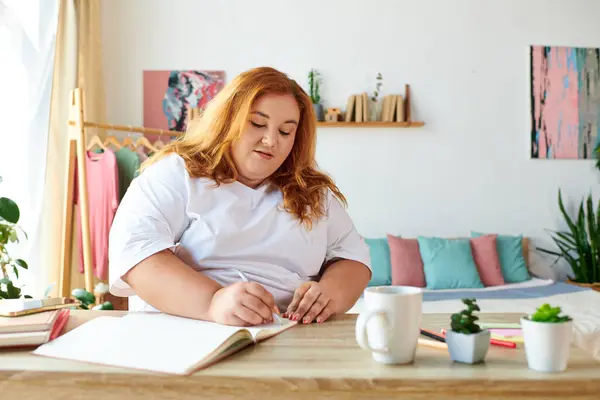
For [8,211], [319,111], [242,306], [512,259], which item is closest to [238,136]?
[242,306]

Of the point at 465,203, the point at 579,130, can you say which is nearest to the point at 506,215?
the point at 465,203

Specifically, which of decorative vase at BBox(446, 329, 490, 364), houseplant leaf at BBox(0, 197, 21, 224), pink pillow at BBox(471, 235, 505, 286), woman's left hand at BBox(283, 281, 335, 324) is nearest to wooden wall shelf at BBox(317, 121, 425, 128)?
pink pillow at BBox(471, 235, 505, 286)

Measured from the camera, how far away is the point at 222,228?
55.6 inches

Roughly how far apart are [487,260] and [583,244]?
73 cm

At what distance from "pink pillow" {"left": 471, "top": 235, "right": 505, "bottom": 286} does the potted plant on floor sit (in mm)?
1387

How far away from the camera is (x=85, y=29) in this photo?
4.17 meters

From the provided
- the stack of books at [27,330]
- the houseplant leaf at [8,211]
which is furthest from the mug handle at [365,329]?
the houseplant leaf at [8,211]

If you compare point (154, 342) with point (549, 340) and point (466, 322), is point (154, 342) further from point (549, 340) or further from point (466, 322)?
point (549, 340)

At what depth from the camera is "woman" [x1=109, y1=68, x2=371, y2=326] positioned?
1.33 meters

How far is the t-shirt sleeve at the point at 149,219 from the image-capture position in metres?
1.29

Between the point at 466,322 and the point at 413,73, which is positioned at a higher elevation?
the point at 413,73

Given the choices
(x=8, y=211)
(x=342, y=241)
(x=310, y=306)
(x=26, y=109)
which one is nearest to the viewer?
(x=310, y=306)

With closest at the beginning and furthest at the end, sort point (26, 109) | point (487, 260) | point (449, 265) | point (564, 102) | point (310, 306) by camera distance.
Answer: point (310, 306) → point (26, 109) → point (449, 265) → point (487, 260) → point (564, 102)

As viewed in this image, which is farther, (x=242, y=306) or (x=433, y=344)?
(x=242, y=306)
